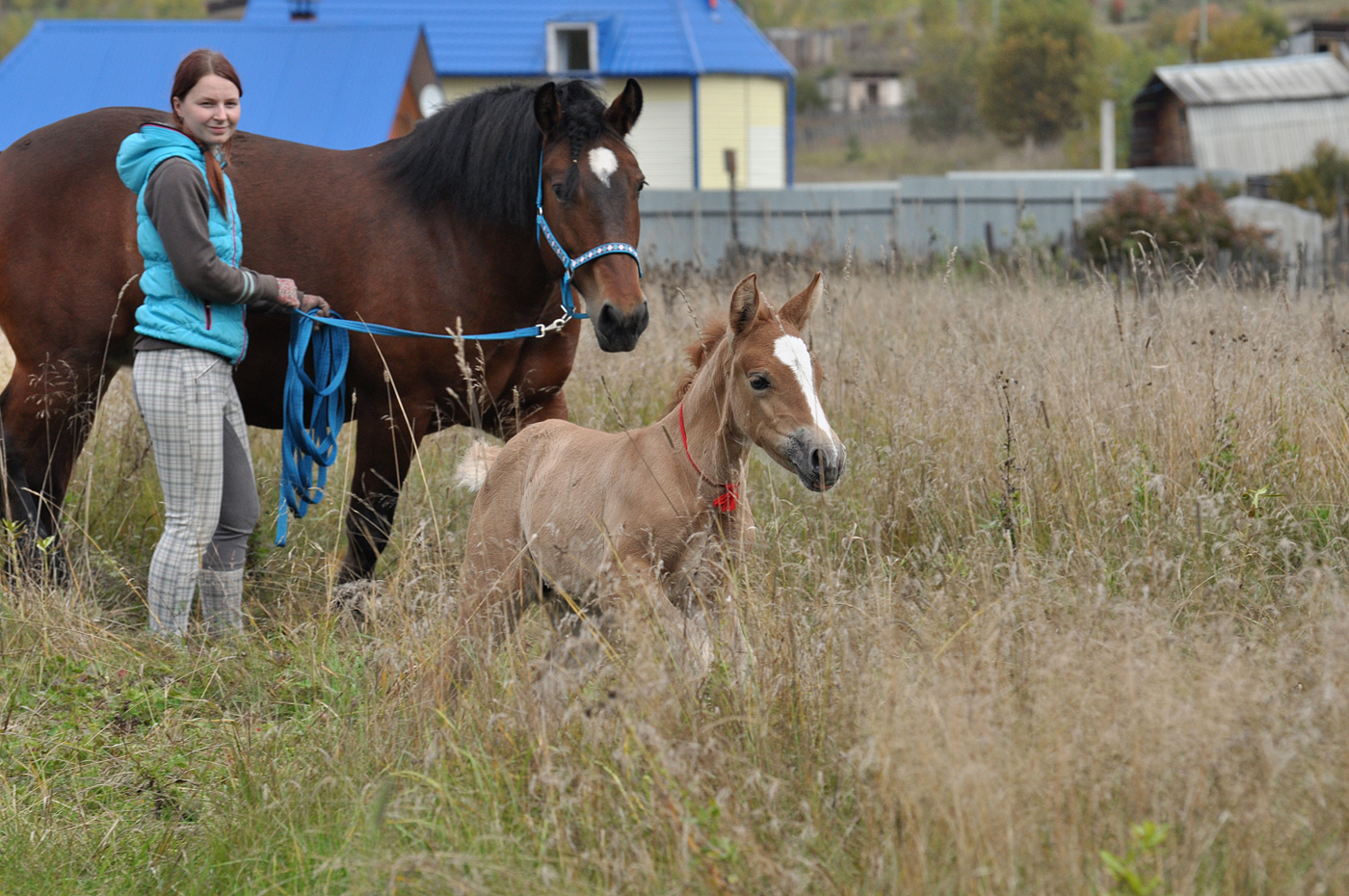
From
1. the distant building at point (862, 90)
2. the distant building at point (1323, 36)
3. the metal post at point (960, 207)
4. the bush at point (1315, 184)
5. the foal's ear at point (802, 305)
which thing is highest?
the distant building at point (862, 90)

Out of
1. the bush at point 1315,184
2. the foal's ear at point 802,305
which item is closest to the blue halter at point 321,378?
the foal's ear at point 802,305

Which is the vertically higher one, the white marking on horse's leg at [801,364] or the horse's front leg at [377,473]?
the white marking on horse's leg at [801,364]

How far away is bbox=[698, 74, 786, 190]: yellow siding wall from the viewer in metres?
33.2

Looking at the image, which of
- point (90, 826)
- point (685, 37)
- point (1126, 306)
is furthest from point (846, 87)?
point (90, 826)

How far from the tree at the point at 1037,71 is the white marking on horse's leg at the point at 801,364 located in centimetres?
4785

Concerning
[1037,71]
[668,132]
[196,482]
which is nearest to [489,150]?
[196,482]

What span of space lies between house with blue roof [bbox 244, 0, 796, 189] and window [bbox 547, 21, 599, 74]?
0.09 feet

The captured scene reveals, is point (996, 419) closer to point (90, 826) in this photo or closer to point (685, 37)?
point (90, 826)

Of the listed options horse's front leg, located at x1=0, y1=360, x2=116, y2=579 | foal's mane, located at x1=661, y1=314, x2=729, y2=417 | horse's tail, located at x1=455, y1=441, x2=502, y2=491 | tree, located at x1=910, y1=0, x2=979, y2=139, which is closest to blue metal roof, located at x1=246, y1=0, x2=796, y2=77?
tree, located at x1=910, y1=0, x2=979, y2=139

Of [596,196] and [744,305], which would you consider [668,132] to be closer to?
[596,196]

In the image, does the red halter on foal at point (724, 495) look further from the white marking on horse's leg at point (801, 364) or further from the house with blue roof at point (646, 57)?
the house with blue roof at point (646, 57)

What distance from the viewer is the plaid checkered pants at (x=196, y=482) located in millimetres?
4137

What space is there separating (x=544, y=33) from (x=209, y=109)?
30495 mm

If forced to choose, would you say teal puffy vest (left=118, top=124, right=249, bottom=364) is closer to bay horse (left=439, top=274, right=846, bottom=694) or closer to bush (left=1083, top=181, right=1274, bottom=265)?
bay horse (left=439, top=274, right=846, bottom=694)
